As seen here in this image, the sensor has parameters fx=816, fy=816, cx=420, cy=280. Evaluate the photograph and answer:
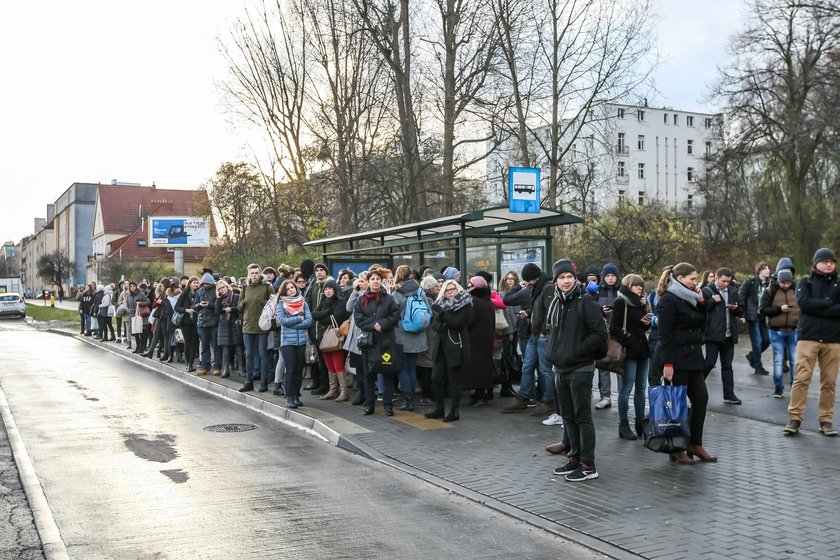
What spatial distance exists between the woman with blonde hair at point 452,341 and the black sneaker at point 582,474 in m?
2.98

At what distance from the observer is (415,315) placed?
10.8m

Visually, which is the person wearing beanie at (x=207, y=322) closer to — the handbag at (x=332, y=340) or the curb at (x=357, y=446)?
the curb at (x=357, y=446)

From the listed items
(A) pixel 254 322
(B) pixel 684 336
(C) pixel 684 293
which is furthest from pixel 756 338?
(A) pixel 254 322

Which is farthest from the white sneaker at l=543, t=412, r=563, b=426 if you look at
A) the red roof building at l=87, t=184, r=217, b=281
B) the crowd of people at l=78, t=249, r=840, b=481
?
the red roof building at l=87, t=184, r=217, b=281

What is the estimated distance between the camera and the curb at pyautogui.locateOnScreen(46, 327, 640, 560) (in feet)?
18.4

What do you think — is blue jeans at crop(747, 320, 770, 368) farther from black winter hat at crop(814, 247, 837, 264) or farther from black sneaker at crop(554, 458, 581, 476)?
black sneaker at crop(554, 458, 581, 476)

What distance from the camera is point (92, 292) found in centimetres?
2894

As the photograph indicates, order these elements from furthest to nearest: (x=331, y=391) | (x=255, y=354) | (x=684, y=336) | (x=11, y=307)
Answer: (x=11, y=307) < (x=255, y=354) < (x=331, y=391) < (x=684, y=336)

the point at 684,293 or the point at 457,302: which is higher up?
the point at 684,293

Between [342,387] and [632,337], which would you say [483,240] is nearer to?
[342,387]

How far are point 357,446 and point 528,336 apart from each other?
3062 mm

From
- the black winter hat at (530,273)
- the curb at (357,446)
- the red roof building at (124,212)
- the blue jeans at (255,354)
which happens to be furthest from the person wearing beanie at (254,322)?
A: the red roof building at (124,212)

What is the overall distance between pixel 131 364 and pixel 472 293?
1159cm

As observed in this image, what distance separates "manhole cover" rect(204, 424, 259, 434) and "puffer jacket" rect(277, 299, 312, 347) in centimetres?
131
